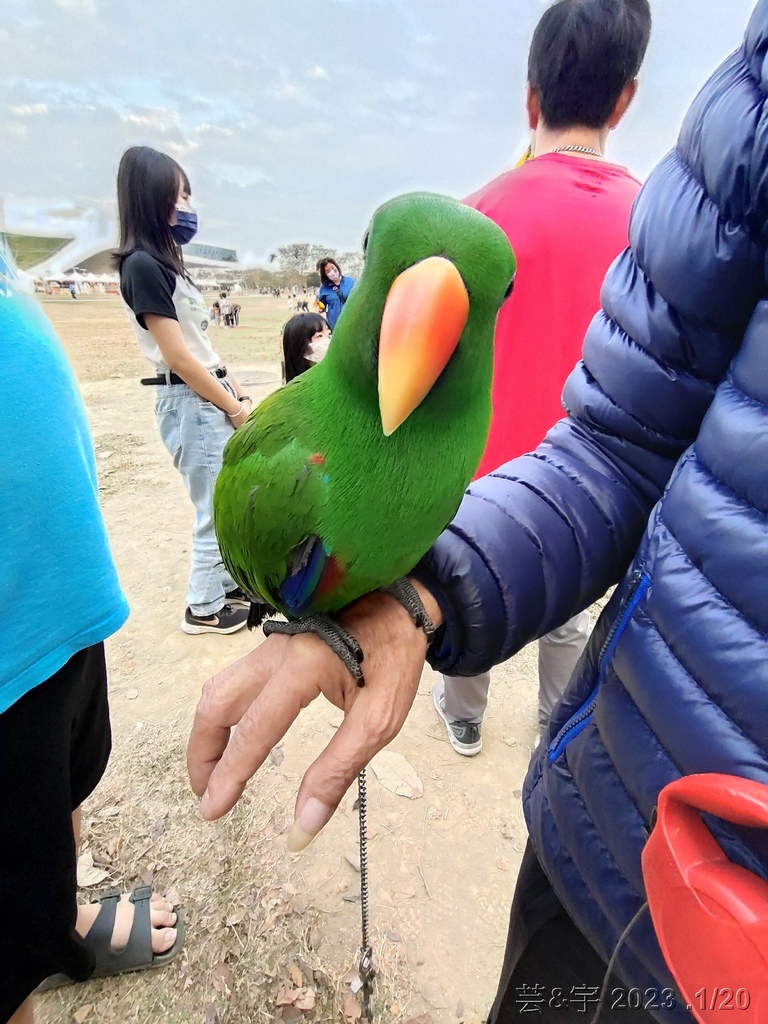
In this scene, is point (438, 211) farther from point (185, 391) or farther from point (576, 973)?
point (185, 391)

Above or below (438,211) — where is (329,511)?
below

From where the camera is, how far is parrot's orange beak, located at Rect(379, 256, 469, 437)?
0.64 metres

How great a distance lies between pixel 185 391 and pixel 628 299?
199 centimetres

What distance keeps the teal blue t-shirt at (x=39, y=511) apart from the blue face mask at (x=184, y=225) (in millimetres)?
1550

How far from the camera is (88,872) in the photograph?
66.7 inches

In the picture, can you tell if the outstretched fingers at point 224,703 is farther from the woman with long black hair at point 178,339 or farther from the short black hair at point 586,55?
the woman with long black hair at point 178,339

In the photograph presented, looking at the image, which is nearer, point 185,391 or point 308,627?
point 308,627

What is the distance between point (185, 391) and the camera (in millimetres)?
2439

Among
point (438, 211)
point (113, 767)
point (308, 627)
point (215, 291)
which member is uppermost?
point (438, 211)

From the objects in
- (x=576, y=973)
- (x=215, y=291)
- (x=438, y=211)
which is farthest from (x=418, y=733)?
(x=215, y=291)

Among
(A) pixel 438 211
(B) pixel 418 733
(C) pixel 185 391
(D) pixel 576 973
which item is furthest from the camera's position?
(C) pixel 185 391

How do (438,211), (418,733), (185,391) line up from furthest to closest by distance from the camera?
1. (185,391)
2. (418,733)
3. (438,211)

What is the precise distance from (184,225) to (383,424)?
2.05 m

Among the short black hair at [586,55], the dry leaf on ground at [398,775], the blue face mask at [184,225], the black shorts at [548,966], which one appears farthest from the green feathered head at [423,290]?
the blue face mask at [184,225]
